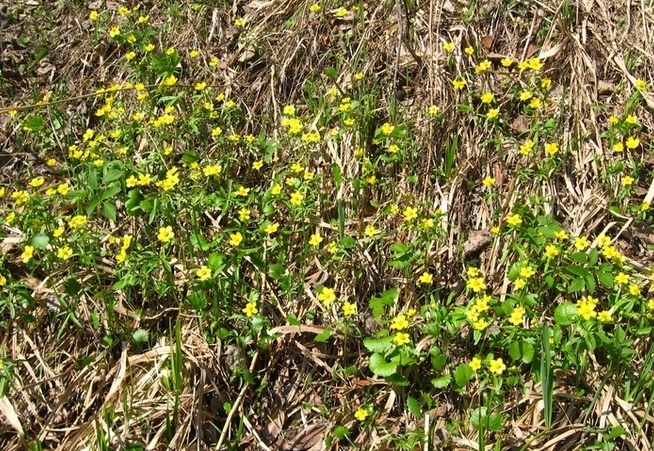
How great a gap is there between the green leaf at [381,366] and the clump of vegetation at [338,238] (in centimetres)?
1

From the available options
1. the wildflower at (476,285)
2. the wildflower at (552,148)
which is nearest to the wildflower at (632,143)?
the wildflower at (552,148)

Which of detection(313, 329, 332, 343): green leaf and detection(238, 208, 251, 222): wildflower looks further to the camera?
detection(238, 208, 251, 222): wildflower

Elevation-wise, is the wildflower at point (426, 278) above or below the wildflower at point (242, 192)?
below

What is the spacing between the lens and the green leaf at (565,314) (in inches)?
105

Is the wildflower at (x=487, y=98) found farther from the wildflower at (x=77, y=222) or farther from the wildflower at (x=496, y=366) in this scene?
the wildflower at (x=77, y=222)

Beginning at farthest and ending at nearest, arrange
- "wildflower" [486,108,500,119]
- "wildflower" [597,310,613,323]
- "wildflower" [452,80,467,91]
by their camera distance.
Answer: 1. "wildflower" [452,80,467,91]
2. "wildflower" [486,108,500,119]
3. "wildflower" [597,310,613,323]

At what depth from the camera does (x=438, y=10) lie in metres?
3.85

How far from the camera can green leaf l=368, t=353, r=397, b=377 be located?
8.71 ft

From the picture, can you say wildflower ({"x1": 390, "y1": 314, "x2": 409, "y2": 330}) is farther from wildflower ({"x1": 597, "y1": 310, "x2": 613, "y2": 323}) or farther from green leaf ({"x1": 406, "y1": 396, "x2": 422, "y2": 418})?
wildflower ({"x1": 597, "y1": 310, "x2": 613, "y2": 323})

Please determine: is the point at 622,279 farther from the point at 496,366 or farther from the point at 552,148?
the point at 552,148

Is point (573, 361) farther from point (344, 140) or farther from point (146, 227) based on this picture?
point (146, 227)

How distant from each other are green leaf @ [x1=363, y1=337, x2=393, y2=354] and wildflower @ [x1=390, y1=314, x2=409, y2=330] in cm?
6

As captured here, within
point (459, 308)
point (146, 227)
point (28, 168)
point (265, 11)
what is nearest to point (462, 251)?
point (459, 308)

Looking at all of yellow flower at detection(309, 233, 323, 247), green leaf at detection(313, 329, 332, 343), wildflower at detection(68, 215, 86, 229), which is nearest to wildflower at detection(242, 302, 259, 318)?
green leaf at detection(313, 329, 332, 343)
